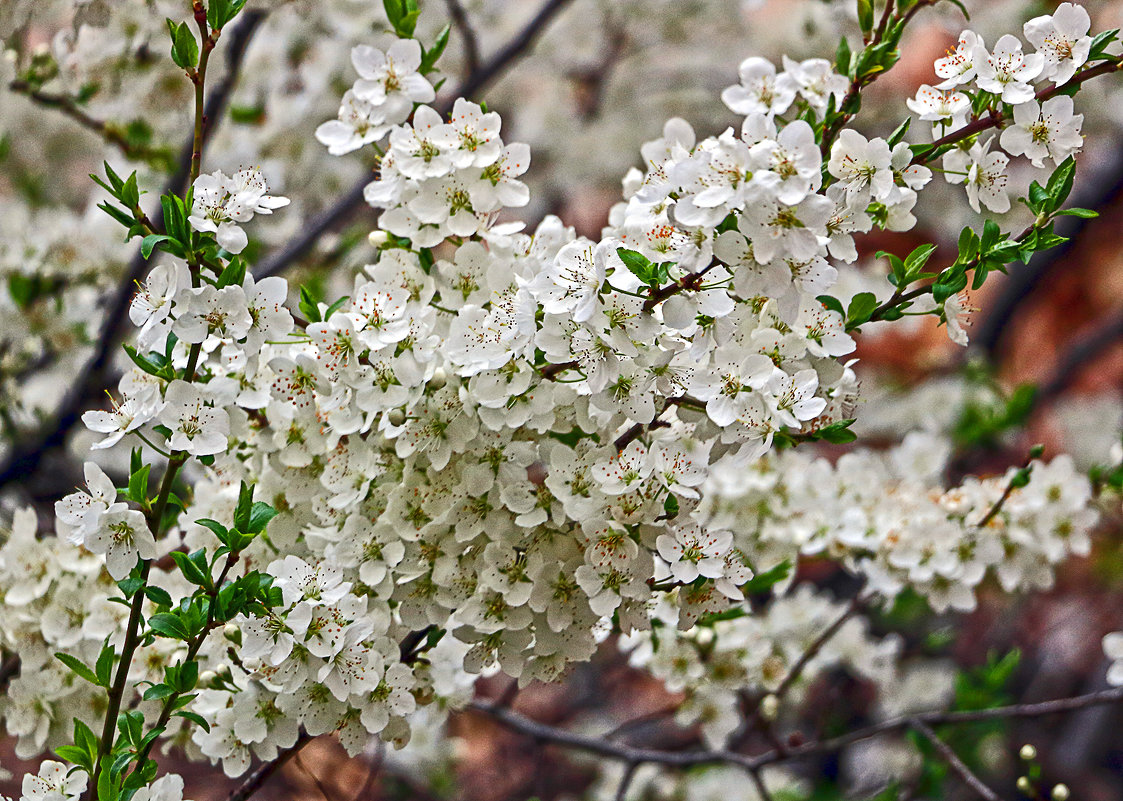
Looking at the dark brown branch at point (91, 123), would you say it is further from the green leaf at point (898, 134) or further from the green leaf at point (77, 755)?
the green leaf at point (898, 134)

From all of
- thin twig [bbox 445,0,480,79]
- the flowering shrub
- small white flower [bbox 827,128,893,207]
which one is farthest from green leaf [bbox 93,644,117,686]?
thin twig [bbox 445,0,480,79]

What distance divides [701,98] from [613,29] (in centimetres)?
45

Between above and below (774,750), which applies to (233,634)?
above

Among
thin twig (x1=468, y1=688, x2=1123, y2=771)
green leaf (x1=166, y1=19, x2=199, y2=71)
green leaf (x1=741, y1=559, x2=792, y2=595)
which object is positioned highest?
green leaf (x1=166, y1=19, x2=199, y2=71)

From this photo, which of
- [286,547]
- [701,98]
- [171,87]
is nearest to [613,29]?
[701,98]

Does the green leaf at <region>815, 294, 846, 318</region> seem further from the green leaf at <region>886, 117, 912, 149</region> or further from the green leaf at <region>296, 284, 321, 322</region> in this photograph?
the green leaf at <region>296, 284, 321, 322</region>

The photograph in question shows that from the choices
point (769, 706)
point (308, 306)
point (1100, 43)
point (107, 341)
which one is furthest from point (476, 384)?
point (107, 341)

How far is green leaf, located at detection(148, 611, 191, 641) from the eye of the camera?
44.9 inches

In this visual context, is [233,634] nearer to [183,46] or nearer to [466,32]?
[183,46]

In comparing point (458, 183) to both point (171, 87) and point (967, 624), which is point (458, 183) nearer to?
point (171, 87)

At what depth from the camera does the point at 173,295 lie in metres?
1.14

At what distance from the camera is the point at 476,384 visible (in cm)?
118

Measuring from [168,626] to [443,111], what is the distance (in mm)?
1791

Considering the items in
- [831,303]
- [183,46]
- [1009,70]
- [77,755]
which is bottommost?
[77,755]
